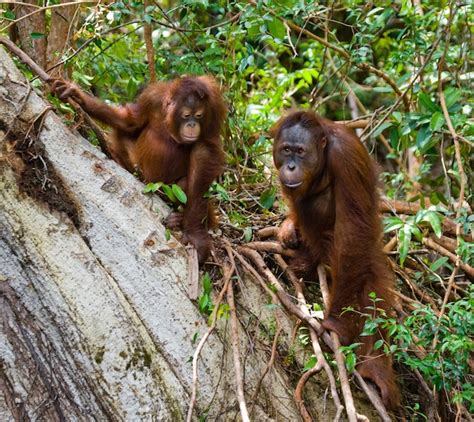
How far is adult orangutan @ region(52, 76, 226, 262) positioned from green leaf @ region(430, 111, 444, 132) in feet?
4.23

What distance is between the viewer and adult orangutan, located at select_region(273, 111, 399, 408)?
3967mm

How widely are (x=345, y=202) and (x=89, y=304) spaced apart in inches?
62.3

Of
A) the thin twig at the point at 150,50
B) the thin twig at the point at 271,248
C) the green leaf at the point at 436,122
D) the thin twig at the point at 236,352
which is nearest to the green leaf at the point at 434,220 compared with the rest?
the green leaf at the point at 436,122

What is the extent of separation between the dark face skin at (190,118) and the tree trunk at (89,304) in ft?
2.70

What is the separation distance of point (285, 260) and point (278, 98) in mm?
2193

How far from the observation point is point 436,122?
4.08 meters

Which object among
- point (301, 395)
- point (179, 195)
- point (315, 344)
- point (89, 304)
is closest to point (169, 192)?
point (179, 195)

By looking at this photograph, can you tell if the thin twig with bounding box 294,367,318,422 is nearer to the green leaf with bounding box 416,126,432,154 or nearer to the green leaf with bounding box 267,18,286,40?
the green leaf with bounding box 416,126,432,154

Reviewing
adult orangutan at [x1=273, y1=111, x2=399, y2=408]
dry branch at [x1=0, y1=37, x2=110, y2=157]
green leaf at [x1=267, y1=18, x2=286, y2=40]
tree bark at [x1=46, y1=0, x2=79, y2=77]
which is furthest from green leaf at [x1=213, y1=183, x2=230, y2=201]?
tree bark at [x1=46, y1=0, x2=79, y2=77]

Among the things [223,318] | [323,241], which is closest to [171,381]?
[223,318]

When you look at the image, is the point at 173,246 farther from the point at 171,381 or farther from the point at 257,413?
the point at 257,413

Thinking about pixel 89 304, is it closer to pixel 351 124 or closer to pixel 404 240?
pixel 404 240

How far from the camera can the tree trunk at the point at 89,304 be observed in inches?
128

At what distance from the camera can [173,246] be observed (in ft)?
12.3
